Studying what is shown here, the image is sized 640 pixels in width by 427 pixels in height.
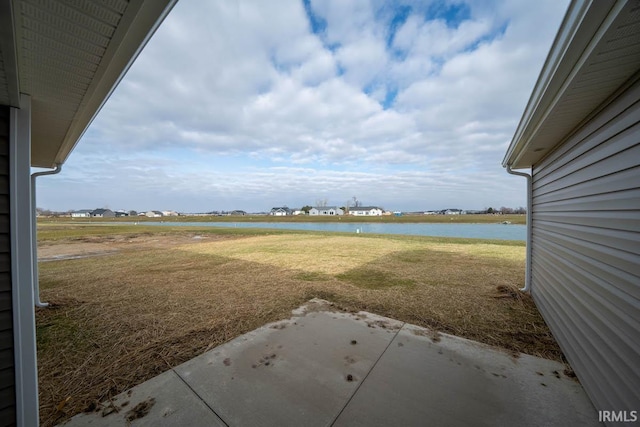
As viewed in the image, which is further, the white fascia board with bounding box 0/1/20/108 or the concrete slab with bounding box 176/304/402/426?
the concrete slab with bounding box 176/304/402/426

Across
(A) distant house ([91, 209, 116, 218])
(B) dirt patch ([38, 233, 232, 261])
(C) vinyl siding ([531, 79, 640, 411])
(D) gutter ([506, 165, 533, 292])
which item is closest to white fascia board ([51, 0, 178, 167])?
(C) vinyl siding ([531, 79, 640, 411])

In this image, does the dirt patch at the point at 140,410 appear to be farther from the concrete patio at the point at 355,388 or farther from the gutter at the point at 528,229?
the gutter at the point at 528,229

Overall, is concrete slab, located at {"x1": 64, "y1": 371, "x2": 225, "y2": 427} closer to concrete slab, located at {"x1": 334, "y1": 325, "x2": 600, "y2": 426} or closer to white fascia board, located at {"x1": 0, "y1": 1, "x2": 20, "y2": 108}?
concrete slab, located at {"x1": 334, "y1": 325, "x2": 600, "y2": 426}

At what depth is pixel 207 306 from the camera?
3777mm

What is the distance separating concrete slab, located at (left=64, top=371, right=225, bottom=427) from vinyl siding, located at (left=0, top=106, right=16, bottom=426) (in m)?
0.39

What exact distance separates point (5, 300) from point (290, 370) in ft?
7.09

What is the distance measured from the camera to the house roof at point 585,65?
1.28 metres

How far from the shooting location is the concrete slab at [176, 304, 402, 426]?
175 cm

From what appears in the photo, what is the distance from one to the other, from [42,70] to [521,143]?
16.5 ft

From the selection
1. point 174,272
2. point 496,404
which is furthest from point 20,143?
point 174,272

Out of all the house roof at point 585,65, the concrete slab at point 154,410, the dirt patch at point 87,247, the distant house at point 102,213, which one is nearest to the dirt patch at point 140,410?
the concrete slab at point 154,410

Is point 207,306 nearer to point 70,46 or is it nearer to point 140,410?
point 140,410

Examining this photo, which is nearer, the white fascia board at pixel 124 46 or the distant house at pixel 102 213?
the white fascia board at pixel 124 46

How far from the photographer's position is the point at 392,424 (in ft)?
5.32
